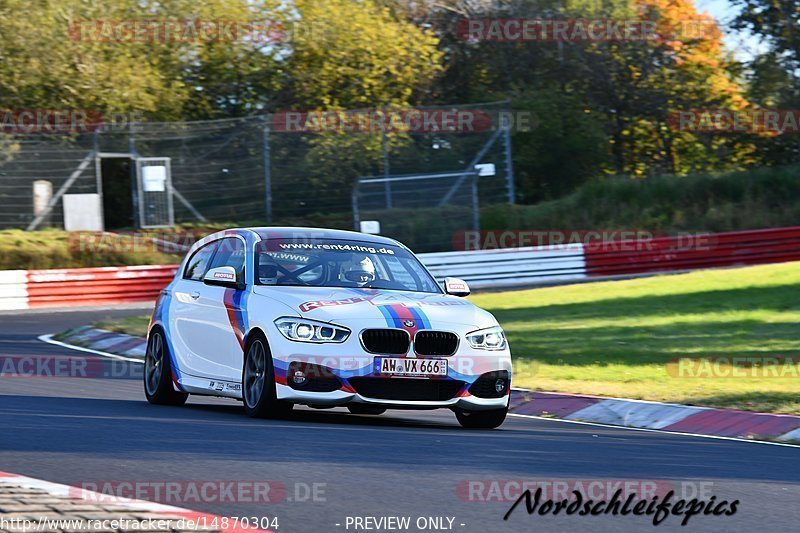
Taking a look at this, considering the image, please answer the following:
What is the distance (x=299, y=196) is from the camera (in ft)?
102

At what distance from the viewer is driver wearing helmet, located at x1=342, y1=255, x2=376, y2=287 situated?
1071cm

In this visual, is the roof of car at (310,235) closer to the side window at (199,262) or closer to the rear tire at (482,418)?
the side window at (199,262)

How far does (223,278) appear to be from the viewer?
34.2 feet

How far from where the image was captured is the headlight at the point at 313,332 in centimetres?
962

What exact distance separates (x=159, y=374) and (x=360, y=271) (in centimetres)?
209

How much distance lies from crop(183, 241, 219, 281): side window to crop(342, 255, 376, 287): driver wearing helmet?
1431 mm

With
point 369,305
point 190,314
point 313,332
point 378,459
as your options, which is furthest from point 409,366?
point 190,314

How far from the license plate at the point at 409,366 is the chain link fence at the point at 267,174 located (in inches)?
811

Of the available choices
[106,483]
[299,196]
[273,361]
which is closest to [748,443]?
[273,361]

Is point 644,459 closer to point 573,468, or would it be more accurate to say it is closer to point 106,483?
point 573,468

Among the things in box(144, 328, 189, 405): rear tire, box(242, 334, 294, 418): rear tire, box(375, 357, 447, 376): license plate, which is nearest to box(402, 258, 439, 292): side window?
box(375, 357, 447, 376): license plate

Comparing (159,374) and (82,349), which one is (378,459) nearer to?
(159,374)

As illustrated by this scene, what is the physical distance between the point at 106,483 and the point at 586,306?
16.8m

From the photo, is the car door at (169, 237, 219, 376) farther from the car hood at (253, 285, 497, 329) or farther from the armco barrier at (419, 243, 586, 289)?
the armco barrier at (419, 243, 586, 289)
